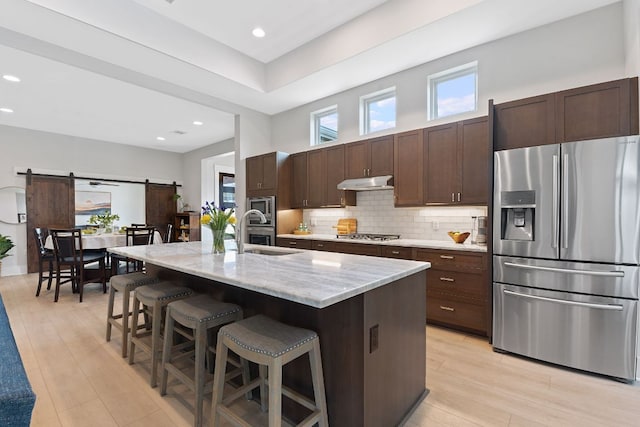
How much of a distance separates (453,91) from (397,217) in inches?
69.1

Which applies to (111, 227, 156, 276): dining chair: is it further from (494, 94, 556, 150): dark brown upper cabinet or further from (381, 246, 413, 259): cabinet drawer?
(494, 94, 556, 150): dark brown upper cabinet

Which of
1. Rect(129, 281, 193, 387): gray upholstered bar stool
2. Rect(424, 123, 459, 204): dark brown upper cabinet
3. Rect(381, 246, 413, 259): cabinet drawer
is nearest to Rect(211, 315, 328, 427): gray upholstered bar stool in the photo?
Rect(129, 281, 193, 387): gray upholstered bar stool

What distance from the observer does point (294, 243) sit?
465 centimetres

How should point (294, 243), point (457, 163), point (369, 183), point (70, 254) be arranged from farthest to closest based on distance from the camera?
point (294, 243) → point (70, 254) → point (369, 183) → point (457, 163)

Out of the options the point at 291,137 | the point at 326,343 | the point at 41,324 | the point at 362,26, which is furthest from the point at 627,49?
the point at 41,324

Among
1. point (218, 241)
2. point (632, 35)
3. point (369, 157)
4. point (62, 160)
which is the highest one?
point (632, 35)

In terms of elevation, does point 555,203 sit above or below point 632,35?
below

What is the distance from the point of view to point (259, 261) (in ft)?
6.93

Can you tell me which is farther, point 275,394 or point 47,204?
point 47,204

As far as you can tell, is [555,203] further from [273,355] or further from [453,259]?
[273,355]

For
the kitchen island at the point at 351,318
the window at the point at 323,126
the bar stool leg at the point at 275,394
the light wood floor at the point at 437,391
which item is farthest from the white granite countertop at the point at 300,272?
the window at the point at 323,126

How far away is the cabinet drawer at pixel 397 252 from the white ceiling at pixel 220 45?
2.31 metres

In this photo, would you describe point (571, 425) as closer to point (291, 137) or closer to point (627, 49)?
point (627, 49)

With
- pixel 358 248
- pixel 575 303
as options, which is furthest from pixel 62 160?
pixel 575 303
